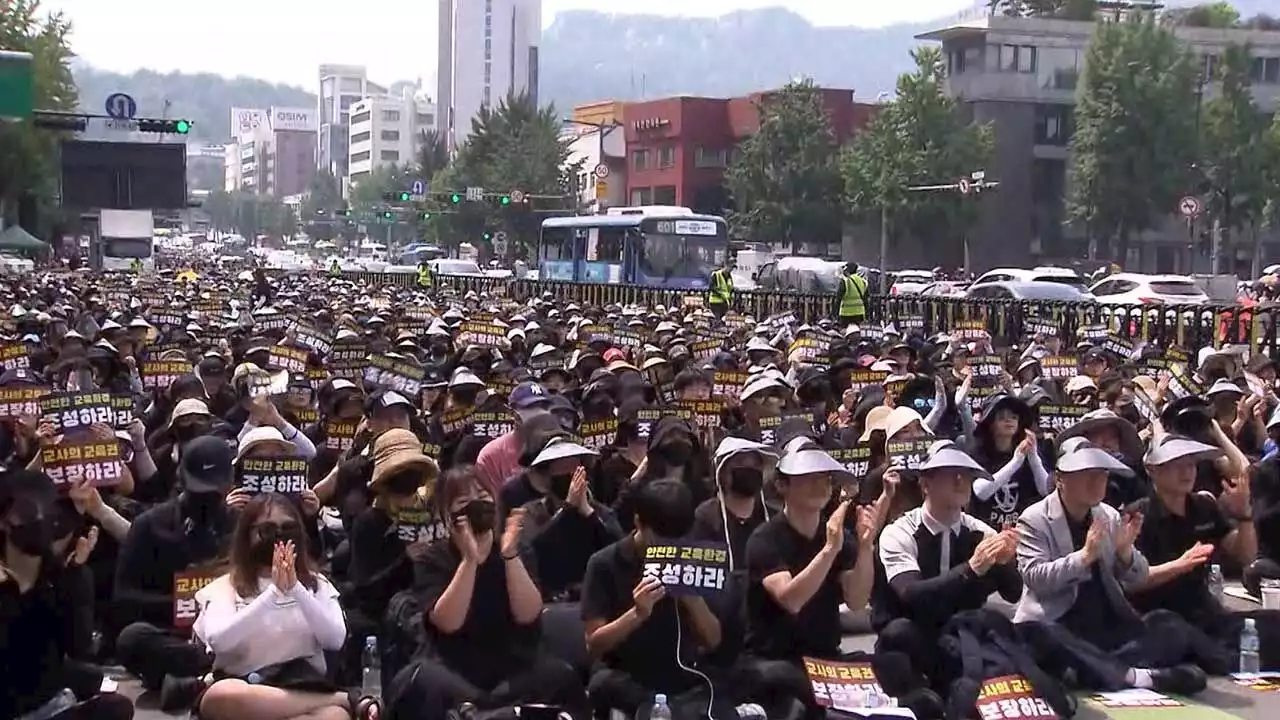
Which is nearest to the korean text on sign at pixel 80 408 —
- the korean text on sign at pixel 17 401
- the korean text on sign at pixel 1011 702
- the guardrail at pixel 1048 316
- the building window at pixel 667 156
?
the korean text on sign at pixel 17 401

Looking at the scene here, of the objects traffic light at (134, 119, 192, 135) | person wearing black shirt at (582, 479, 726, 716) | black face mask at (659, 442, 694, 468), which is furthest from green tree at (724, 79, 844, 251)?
person wearing black shirt at (582, 479, 726, 716)

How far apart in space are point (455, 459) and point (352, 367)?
5228 millimetres

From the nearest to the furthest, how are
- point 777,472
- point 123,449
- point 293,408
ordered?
point 777,472, point 123,449, point 293,408

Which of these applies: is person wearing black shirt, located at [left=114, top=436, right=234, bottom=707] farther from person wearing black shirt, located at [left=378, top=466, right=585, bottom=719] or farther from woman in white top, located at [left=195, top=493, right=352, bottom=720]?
person wearing black shirt, located at [left=378, top=466, right=585, bottom=719]

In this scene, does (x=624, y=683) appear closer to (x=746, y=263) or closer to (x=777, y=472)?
(x=777, y=472)

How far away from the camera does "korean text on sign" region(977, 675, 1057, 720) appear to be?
7805 mm

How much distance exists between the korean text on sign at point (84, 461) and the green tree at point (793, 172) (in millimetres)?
60822

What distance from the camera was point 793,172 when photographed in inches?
2709

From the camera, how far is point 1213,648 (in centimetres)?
920

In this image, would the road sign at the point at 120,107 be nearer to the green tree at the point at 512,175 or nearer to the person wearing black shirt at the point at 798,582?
the person wearing black shirt at the point at 798,582

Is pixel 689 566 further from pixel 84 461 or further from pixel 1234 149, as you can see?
pixel 1234 149

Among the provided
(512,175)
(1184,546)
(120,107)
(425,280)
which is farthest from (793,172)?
(1184,546)

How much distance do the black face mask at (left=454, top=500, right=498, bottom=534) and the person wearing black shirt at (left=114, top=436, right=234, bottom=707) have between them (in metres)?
2.01

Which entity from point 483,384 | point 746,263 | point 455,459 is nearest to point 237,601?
point 455,459
